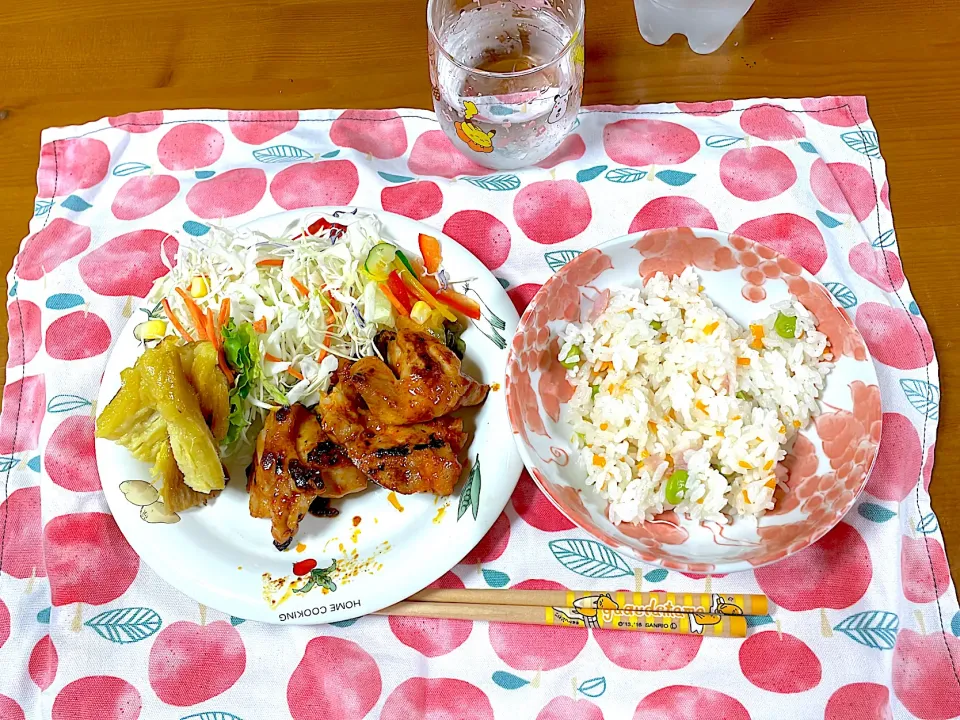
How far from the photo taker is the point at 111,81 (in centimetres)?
262

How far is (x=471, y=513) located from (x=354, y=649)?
44 cm

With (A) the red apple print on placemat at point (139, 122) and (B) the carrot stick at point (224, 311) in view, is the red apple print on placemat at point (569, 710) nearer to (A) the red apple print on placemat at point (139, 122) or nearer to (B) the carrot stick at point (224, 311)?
(B) the carrot stick at point (224, 311)

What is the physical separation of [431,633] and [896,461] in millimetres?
1257

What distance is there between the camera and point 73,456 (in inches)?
80.4

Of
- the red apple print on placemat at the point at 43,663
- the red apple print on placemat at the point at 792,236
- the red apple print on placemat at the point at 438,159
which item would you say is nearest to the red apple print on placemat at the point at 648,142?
the red apple print on placemat at the point at 792,236

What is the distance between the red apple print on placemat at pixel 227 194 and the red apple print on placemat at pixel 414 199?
409mm

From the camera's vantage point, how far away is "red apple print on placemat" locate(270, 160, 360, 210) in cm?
231

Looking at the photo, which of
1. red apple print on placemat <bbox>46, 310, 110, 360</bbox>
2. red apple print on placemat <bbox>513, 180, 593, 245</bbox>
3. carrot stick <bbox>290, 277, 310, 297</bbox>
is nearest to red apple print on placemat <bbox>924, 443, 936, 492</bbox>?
red apple print on placemat <bbox>513, 180, 593, 245</bbox>

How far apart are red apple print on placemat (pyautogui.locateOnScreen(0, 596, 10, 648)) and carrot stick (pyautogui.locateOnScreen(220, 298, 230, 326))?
2.98 feet

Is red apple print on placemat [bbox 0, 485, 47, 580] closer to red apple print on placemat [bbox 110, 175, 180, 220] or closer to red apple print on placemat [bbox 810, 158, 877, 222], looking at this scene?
red apple print on placemat [bbox 110, 175, 180, 220]

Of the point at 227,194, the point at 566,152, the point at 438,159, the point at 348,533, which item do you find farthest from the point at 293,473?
the point at 566,152

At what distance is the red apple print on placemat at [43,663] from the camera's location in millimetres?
1812

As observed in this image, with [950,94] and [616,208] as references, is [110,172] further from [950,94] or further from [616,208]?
[950,94]

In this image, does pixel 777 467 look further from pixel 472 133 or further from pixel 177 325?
pixel 177 325
